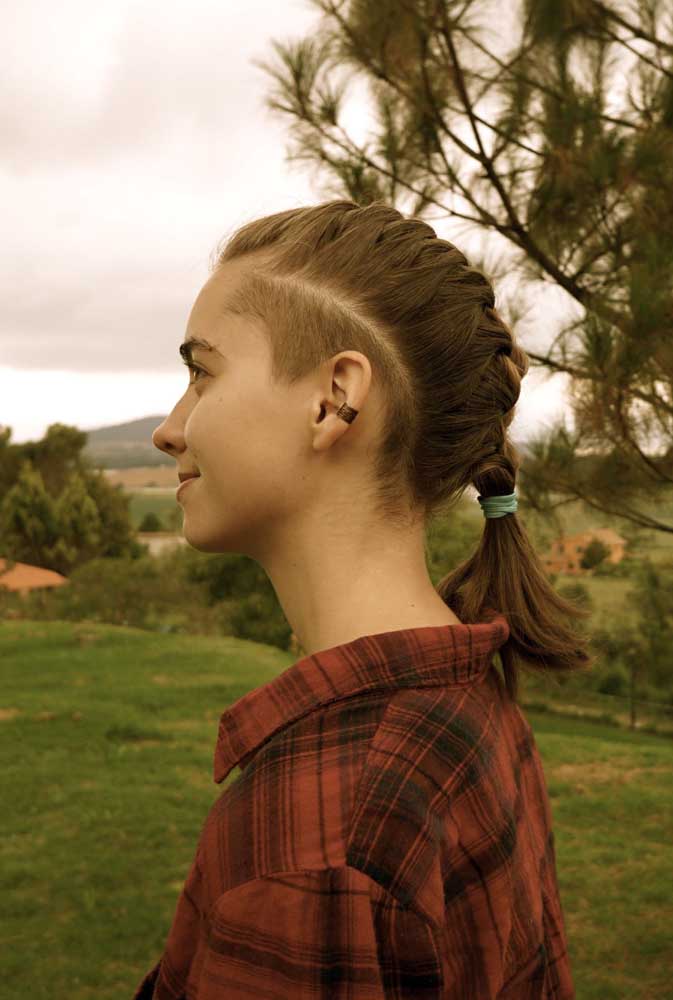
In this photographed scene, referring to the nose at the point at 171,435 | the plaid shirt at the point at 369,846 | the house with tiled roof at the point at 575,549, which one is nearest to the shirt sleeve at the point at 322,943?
the plaid shirt at the point at 369,846

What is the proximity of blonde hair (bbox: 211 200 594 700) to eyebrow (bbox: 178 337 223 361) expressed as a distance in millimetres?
52

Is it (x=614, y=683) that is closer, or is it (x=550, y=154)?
(x=550, y=154)

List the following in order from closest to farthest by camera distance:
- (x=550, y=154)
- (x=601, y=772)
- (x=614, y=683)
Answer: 1. (x=550, y=154)
2. (x=601, y=772)
3. (x=614, y=683)

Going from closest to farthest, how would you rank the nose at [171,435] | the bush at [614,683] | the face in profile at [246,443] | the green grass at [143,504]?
the face in profile at [246,443], the nose at [171,435], the bush at [614,683], the green grass at [143,504]

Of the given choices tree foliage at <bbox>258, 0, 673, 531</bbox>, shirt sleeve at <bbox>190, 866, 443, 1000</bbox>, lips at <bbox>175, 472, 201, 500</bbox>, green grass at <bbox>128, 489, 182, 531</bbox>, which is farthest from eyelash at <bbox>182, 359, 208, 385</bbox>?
green grass at <bbox>128, 489, 182, 531</bbox>

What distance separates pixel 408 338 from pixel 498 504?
28 cm

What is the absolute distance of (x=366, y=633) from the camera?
1.04 m

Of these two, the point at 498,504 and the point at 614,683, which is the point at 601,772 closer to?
the point at 498,504

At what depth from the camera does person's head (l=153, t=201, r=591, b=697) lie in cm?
107

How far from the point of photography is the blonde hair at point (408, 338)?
3.60 feet

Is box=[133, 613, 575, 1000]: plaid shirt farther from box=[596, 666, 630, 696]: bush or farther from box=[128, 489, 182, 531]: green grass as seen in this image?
box=[128, 489, 182, 531]: green grass

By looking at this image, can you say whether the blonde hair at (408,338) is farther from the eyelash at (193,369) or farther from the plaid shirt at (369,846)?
the plaid shirt at (369,846)

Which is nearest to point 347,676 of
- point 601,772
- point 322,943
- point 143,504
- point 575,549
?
point 322,943

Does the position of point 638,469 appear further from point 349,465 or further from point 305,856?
point 305,856
